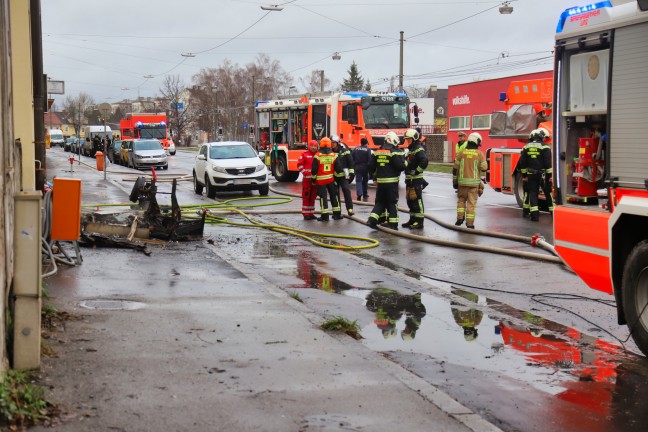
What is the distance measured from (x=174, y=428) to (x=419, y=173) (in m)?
11.6

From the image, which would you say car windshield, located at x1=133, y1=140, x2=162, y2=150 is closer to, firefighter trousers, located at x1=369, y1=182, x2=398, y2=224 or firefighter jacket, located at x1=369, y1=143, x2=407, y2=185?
firefighter trousers, located at x1=369, y1=182, x2=398, y2=224

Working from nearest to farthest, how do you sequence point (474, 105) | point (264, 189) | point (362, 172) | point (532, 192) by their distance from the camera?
point (532, 192)
point (362, 172)
point (264, 189)
point (474, 105)

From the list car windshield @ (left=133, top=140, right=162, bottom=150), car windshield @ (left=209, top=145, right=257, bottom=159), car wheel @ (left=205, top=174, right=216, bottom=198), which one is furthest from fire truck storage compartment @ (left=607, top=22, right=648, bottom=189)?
car windshield @ (left=133, top=140, right=162, bottom=150)

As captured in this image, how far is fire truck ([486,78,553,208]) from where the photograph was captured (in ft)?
62.4

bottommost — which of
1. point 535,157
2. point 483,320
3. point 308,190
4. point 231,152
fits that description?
point 483,320

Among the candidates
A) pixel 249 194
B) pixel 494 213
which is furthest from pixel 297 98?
pixel 494 213

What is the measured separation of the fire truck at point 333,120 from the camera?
28.4 m

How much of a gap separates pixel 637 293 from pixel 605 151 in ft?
4.25

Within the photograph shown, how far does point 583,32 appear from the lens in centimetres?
748

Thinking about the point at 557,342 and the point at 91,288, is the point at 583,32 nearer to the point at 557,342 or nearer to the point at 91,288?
the point at 557,342

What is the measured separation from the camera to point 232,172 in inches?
912

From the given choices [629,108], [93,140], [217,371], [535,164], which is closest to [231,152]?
[535,164]

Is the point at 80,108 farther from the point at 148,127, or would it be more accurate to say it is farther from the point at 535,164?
the point at 535,164

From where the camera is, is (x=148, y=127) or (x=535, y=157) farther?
(x=148, y=127)
